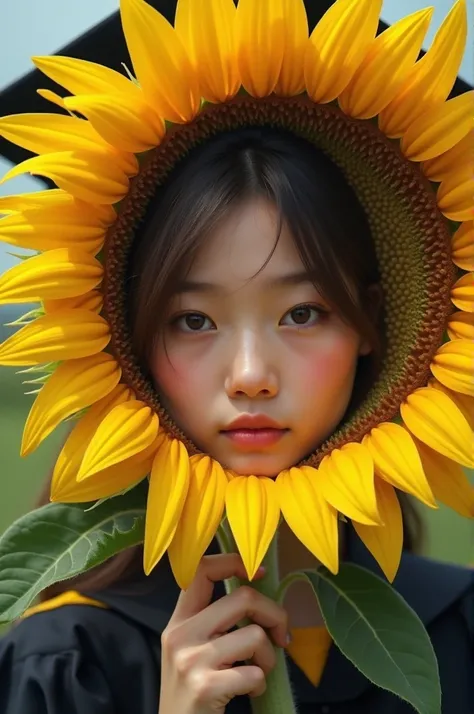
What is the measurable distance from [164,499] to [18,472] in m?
0.86

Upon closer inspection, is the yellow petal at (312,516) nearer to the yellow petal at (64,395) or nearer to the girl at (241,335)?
the girl at (241,335)

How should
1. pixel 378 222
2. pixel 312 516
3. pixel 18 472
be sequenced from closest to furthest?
pixel 312 516, pixel 378 222, pixel 18 472

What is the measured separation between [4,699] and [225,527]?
0.26 meters

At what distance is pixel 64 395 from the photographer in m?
0.56

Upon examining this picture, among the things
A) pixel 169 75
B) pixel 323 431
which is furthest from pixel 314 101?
pixel 323 431

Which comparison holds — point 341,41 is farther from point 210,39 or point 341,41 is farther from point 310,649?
point 310,649

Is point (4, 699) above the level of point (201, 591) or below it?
below

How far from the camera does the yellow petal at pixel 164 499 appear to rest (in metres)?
0.54

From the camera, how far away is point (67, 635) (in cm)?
70

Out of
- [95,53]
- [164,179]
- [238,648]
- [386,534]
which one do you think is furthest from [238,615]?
[95,53]

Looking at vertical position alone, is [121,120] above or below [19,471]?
above

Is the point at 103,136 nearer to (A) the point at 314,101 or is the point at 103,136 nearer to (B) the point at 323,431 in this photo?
(A) the point at 314,101

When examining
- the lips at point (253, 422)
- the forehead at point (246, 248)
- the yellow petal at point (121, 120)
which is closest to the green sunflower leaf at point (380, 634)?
the lips at point (253, 422)

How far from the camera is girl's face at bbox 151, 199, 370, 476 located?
1.93ft
